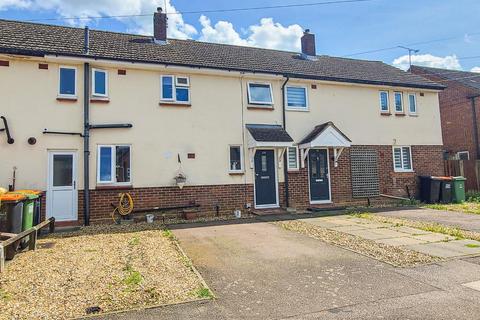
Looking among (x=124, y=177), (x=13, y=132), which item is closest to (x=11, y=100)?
(x=13, y=132)

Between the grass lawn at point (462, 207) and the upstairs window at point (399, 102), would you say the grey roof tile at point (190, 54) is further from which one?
the grass lawn at point (462, 207)

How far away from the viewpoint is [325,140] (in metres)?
12.5

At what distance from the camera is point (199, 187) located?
11461 mm

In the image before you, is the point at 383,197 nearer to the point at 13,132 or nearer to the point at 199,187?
the point at 199,187

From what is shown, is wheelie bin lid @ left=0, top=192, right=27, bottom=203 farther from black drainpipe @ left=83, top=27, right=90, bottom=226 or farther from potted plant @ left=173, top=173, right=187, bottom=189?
potted plant @ left=173, top=173, right=187, bottom=189

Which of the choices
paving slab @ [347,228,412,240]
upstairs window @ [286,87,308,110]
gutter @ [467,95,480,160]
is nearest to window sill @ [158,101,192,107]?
upstairs window @ [286,87,308,110]

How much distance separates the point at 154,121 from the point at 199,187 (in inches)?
103

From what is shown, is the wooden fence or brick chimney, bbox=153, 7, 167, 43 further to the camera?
the wooden fence

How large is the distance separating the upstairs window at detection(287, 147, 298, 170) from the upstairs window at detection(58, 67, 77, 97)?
7474mm

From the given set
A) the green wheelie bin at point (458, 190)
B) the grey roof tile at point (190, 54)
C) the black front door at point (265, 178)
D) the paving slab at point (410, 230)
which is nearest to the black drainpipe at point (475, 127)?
the grey roof tile at point (190, 54)

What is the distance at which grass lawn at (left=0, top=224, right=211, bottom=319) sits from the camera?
408 cm

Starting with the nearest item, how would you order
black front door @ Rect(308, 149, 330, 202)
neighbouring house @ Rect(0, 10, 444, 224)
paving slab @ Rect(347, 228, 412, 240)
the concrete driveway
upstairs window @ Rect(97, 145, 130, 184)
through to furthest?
the concrete driveway
paving slab @ Rect(347, 228, 412, 240)
neighbouring house @ Rect(0, 10, 444, 224)
upstairs window @ Rect(97, 145, 130, 184)
black front door @ Rect(308, 149, 330, 202)

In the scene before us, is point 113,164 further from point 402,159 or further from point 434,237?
point 402,159

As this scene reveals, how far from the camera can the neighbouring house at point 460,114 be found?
19.5m
